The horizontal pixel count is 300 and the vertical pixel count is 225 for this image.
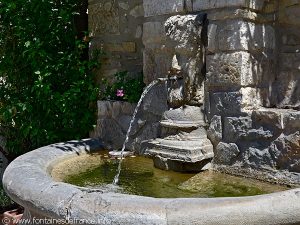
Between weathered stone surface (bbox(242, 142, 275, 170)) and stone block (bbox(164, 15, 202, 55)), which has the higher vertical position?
stone block (bbox(164, 15, 202, 55))

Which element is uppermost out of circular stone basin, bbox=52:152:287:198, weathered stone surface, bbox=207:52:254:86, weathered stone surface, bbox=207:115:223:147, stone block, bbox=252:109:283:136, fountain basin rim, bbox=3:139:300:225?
weathered stone surface, bbox=207:52:254:86

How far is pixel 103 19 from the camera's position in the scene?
4.38 meters

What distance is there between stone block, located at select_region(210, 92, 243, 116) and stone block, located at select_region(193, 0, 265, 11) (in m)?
0.61

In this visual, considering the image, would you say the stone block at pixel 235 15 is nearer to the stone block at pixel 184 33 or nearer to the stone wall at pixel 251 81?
the stone wall at pixel 251 81

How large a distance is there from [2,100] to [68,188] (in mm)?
2665

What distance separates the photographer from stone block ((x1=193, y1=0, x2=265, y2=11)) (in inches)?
117

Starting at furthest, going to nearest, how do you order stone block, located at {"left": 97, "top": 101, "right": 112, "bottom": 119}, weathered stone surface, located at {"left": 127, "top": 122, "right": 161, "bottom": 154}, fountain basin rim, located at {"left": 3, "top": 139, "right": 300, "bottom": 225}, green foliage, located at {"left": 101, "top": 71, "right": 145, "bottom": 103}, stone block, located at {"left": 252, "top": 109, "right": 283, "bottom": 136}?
stone block, located at {"left": 97, "top": 101, "right": 112, "bottom": 119} < green foliage, located at {"left": 101, "top": 71, "right": 145, "bottom": 103} < weathered stone surface, located at {"left": 127, "top": 122, "right": 161, "bottom": 154} < stone block, located at {"left": 252, "top": 109, "right": 283, "bottom": 136} < fountain basin rim, located at {"left": 3, "top": 139, "right": 300, "bottom": 225}

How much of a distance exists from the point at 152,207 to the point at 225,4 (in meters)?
1.66

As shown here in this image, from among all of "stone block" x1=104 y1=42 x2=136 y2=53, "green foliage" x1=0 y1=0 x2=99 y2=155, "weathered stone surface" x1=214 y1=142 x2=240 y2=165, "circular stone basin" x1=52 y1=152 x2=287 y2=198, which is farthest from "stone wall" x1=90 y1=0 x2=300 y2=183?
"green foliage" x1=0 y1=0 x2=99 y2=155

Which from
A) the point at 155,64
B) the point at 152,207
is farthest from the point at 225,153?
the point at 152,207

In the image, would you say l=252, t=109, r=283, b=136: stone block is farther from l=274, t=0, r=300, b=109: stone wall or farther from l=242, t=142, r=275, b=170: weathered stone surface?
l=274, t=0, r=300, b=109: stone wall

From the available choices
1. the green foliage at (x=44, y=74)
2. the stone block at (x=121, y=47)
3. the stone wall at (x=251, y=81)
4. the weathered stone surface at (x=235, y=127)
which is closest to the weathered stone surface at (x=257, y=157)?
the stone wall at (x=251, y=81)

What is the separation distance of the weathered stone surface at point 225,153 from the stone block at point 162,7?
110 cm

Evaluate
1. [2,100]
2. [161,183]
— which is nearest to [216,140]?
[161,183]
